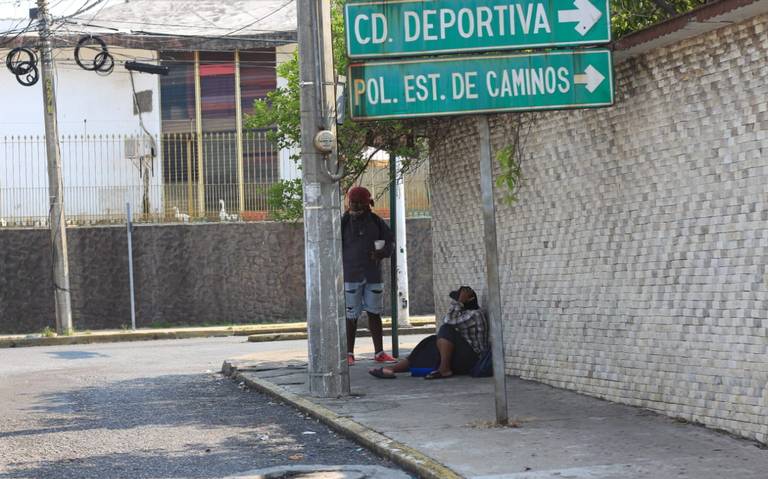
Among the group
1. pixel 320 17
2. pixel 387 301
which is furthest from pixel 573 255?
pixel 387 301

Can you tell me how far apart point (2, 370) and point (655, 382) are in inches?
348

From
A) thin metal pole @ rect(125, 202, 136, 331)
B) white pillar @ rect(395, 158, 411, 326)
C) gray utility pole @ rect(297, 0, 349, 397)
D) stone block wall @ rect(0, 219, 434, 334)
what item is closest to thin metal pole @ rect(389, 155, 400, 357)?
gray utility pole @ rect(297, 0, 349, 397)

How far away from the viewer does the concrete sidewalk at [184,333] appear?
65.6ft

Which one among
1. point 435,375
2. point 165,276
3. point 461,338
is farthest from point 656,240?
point 165,276

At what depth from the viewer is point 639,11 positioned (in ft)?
30.9

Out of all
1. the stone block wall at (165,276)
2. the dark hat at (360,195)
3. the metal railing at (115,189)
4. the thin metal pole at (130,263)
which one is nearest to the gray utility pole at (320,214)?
the dark hat at (360,195)

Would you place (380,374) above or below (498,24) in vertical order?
below

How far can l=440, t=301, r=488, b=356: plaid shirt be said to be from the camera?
10.7 meters

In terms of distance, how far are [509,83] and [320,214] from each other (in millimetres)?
2674

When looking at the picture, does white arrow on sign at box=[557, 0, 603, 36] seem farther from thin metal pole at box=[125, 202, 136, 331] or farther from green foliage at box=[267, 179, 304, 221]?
thin metal pole at box=[125, 202, 136, 331]

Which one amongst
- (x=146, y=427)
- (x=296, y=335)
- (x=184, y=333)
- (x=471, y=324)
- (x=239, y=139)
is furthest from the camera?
Result: (x=239, y=139)

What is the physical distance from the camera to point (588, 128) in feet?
29.9

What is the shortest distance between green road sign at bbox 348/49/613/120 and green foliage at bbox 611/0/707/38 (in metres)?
1.79

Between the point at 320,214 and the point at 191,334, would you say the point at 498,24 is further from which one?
the point at 191,334
